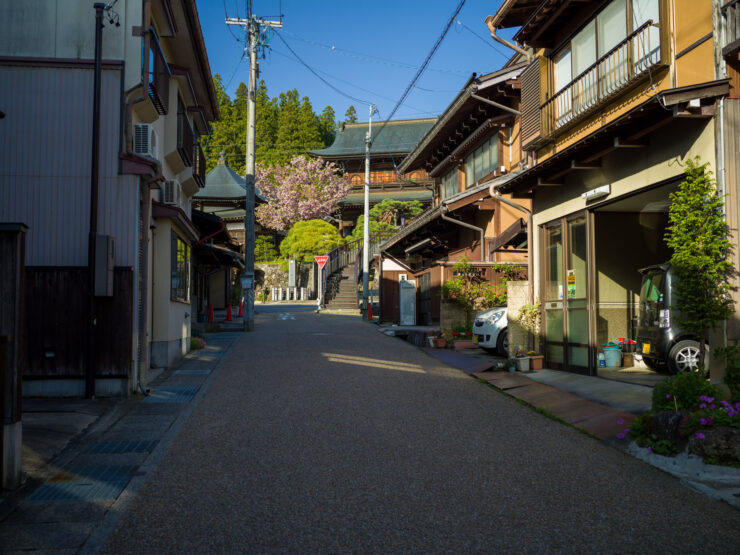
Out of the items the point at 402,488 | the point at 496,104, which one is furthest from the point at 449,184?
the point at 402,488

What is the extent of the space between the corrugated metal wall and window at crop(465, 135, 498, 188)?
41.2 ft

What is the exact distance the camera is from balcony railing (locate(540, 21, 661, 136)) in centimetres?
957

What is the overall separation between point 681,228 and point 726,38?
7.49 ft

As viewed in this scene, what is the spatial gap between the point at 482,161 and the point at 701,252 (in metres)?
14.4

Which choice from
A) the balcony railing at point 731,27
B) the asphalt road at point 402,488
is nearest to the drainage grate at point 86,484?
the asphalt road at point 402,488

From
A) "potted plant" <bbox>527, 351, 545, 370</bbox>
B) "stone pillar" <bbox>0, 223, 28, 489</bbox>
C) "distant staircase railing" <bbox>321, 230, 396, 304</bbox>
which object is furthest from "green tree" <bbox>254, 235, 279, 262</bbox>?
"stone pillar" <bbox>0, 223, 28, 489</bbox>

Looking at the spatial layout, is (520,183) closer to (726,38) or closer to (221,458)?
(726,38)

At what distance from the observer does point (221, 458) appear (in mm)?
6473

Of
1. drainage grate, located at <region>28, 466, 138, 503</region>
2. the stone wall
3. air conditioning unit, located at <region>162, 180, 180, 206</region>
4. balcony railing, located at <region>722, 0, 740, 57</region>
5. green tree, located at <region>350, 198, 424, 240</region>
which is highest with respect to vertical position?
green tree, located at <region>350, 198, 424, 240</region>

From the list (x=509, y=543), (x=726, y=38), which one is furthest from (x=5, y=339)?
(x=726, y=38)

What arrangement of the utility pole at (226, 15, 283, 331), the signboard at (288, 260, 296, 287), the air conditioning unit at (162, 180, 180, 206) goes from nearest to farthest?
the air conditioning unit at (162, 180, 180, 206) → the utility pole at (226, 15, 283, 331) → the signboard at (288, 260, 296, 287)

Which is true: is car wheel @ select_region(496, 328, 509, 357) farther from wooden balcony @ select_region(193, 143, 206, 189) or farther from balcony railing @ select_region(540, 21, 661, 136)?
wooden balcony @ select_region(193, 143, 206, 189)

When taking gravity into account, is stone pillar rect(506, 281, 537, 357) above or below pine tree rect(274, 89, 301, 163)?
below

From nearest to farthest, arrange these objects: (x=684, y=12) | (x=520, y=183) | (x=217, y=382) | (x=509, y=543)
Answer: (x=509, y=543) < (x=684, y=12) < (x=217, y=382) < (x=520, y=183)
